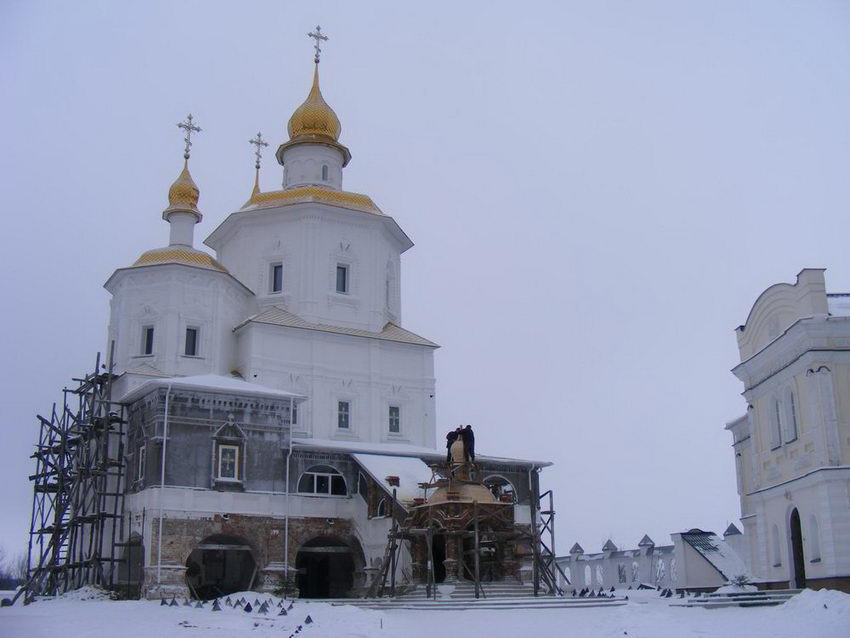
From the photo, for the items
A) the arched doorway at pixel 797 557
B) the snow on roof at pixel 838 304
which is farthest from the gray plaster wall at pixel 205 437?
the snow on roof at pixel 838 304

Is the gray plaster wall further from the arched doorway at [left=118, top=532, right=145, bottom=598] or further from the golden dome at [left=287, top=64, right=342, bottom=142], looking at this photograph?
the golden dome at [left=287, top=64, right=342, bottom=142]

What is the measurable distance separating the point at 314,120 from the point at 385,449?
1495 cm

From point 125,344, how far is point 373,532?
1150 centimetres

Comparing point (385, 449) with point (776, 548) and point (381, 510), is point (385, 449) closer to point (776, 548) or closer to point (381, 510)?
point (381, 510)

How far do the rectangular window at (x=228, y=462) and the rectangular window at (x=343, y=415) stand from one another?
582 centimetres

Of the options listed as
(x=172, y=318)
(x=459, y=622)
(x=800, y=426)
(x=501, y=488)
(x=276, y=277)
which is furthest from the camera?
(x=276, y=277)

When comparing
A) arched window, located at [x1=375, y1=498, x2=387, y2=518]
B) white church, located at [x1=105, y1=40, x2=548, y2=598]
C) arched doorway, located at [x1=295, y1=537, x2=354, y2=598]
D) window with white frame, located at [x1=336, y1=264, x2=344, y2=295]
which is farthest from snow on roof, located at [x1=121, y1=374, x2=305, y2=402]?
window with white frame, located at [x1=336, y1=264, x2=344, y2=295]

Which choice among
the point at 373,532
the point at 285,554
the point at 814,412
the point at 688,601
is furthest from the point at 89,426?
the point at 814,412

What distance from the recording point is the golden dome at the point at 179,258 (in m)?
36.0

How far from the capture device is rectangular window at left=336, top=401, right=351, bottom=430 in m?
36.4

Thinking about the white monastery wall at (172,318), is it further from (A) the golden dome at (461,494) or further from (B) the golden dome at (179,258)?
(A) the golden dome at (461,494)

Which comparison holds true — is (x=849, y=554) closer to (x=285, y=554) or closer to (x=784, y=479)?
(x=784, y=479)

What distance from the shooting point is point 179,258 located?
36.1m

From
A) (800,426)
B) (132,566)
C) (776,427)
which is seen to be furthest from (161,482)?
(800,426)
